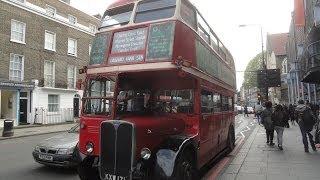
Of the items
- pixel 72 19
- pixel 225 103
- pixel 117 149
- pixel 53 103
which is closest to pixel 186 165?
pixel 117 149

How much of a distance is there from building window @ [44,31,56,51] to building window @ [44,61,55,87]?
1287 millimetres

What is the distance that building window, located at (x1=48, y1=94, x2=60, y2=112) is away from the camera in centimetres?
3212

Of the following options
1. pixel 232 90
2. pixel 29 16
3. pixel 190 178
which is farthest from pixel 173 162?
pixel 29 16

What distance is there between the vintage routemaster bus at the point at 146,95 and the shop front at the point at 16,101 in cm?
2087

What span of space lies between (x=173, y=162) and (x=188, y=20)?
130 inches

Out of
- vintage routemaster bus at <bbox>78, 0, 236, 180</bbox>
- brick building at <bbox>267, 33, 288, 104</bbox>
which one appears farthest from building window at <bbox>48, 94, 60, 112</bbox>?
brick building at <bbox>267, 33, 288, 104</bbox>

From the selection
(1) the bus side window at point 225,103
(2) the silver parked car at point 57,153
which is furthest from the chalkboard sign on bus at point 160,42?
(1) the bus side window at point 225,103

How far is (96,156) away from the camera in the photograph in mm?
7230

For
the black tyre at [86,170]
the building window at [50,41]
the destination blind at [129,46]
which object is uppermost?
the building window at [50,41]

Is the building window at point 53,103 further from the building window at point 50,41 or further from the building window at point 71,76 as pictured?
the building window at point 50,41

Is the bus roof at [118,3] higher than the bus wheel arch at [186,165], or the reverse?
the bus roof at [118,3]

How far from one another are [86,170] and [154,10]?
3530mm

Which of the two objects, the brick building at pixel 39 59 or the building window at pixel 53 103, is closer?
the brick building at pixel 39 59

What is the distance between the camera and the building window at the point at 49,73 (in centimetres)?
Result: 3166
